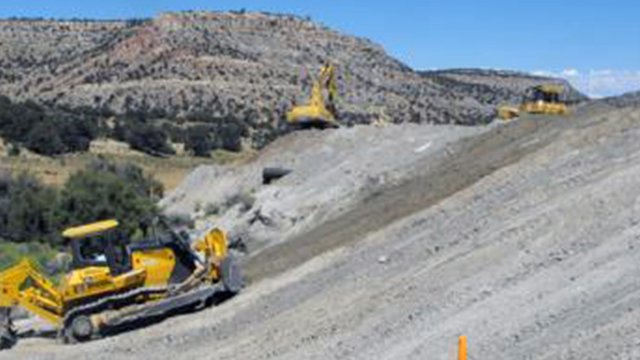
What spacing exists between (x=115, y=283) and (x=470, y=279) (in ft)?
24.5

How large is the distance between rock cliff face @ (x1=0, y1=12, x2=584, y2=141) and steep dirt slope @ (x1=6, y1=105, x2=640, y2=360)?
70.9 metres

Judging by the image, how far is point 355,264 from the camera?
64.9 ft

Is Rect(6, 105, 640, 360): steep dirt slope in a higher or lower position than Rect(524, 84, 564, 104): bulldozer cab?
lower

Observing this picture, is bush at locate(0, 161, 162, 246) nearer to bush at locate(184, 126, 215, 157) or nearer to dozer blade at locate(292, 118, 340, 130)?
dozer blade at locate(292, 118, 340, 130)

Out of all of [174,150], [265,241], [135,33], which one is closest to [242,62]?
[135,33]

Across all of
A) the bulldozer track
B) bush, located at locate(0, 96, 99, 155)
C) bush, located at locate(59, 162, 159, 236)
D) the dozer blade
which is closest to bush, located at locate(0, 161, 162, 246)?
bush, located at locate(59, 162, 159, 236)

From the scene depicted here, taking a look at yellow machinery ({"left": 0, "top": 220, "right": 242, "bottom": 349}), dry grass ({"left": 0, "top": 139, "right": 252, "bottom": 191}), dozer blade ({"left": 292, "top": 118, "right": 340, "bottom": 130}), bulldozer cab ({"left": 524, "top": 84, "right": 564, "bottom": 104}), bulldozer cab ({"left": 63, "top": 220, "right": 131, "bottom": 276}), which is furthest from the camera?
dry grass ({"left": 0, "top": 139, "right": 252, "bottom": 191})

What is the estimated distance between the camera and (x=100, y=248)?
21.2 m

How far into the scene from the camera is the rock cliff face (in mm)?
107250

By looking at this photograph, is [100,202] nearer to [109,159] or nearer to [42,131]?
[109,159]

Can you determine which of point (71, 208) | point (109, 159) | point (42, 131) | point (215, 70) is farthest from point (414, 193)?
point (215, 70)

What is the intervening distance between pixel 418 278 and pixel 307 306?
192cm

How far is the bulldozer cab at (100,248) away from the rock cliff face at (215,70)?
72216 mm

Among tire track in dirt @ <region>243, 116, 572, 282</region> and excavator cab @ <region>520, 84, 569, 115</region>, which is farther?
excavator cab @ <region>520, 84, 569, 115</region>
